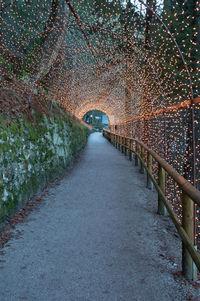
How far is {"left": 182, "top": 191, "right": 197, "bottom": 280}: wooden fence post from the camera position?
2.45m

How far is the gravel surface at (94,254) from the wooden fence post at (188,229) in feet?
0.35

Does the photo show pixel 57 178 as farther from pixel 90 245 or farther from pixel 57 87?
pixel 57 87

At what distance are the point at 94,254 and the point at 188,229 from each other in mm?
1214

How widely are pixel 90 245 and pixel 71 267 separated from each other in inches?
22.7

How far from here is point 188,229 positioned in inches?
97.3

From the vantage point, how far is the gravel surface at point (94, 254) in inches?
92.3

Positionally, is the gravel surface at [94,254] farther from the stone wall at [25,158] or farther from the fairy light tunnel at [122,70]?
the fairy light tunnel at [122,70]

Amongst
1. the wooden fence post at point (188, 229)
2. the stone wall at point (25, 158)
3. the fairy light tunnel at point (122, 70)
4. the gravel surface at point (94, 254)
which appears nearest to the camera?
the gravel surface at point (94, 254)

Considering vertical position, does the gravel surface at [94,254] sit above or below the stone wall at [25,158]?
below

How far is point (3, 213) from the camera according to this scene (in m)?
3.69

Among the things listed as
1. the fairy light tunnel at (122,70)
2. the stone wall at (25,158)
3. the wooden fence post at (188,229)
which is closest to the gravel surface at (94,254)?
the wooden fence post at (188,229)

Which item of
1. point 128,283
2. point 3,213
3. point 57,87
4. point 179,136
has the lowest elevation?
point 128,283

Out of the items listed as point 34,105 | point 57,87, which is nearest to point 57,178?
point 34,105

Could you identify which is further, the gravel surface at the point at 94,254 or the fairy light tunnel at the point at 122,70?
the fairy light tunnel at the point at 122,70
